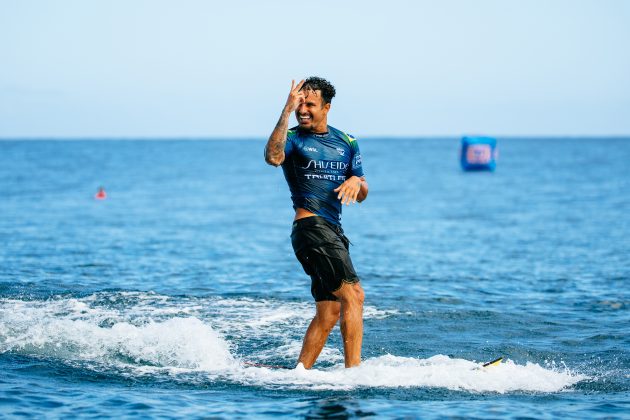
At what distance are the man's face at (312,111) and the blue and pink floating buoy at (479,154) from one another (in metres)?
76.6


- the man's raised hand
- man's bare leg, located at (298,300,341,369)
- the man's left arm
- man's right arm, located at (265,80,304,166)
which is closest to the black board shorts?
man's bare leg, located at (298,300,341,369)

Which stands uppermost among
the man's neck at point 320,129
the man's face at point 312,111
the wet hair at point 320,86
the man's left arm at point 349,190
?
the wet hair at point 320,86

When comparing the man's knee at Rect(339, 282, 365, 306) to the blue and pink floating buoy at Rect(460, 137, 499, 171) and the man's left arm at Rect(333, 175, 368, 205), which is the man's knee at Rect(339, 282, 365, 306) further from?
the blue and pink floating buoy at Rect(460, 137, 499, 171)

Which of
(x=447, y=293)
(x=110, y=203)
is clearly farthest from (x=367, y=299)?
(x=110, y=203)

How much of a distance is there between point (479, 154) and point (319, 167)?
76.8m

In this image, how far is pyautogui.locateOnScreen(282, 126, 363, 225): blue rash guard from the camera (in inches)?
330

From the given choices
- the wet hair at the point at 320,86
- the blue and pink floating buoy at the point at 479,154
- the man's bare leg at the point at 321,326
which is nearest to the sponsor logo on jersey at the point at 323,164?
the wet hair at the point at 320,86

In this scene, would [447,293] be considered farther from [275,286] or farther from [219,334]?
[219,334]

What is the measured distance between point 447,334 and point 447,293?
3.91m

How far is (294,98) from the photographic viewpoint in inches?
311

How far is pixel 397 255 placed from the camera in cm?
2169

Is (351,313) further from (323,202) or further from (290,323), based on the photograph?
(290,323)

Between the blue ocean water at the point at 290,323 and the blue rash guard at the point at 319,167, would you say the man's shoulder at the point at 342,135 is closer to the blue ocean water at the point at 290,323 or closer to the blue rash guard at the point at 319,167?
the blue rash guard at the point at 319,167

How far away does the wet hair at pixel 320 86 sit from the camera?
8.33 meters
